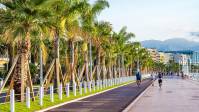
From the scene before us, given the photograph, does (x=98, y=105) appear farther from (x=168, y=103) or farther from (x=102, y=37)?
(x=102, y=37)

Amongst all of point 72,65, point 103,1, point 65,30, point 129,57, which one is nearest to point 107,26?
point 103,1

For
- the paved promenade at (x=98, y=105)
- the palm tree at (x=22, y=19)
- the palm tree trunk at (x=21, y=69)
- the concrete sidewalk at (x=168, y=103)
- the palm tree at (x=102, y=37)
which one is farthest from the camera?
the palm tree at (x=102, y=37)

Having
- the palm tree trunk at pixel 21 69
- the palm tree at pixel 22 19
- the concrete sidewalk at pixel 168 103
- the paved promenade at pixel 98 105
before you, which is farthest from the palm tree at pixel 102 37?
the palm tree at pixel 22 19

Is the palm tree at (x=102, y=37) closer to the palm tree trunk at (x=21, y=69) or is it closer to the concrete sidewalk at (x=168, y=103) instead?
the concrete sidewalk at (x=168, y=103)

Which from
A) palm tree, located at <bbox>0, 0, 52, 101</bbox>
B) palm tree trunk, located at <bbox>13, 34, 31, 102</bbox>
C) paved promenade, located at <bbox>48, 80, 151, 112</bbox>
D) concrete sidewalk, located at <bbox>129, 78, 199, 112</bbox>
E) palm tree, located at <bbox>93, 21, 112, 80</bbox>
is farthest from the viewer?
palm tree, located at <bbox>93, 21, 112, 80</bbox>

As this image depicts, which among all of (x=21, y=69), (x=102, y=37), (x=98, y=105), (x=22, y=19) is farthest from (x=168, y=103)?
(x=102, y=37)

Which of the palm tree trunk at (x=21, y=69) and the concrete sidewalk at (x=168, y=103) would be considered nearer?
the concrete sidewalk at (x=168, y=103)

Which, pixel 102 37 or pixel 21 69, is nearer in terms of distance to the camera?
pixel 21 69

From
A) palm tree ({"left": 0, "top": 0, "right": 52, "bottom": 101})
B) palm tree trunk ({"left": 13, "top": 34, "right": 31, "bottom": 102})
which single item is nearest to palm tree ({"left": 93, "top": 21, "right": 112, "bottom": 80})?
palm tree trunk ({"left": 13, "top": 34, "right": 31, "bottom": 102})

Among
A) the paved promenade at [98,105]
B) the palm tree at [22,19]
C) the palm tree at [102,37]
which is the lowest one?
the paved promenade at [98,105]

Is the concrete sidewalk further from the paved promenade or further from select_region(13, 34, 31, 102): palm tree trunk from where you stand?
select_region(13, 34, 31, 102): palm tree trunk

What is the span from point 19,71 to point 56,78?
9.92 m

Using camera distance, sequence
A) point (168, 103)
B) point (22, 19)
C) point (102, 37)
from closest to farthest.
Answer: point (22, 19) < point (168, 103) < point (102, 37)

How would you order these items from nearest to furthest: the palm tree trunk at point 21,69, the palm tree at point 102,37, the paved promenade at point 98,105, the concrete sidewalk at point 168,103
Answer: the concrete sidewalk at point 168,103
the paved promenade at point 98,105
the palm tree trunk at point 21,69
the palm tree at point 102,37
